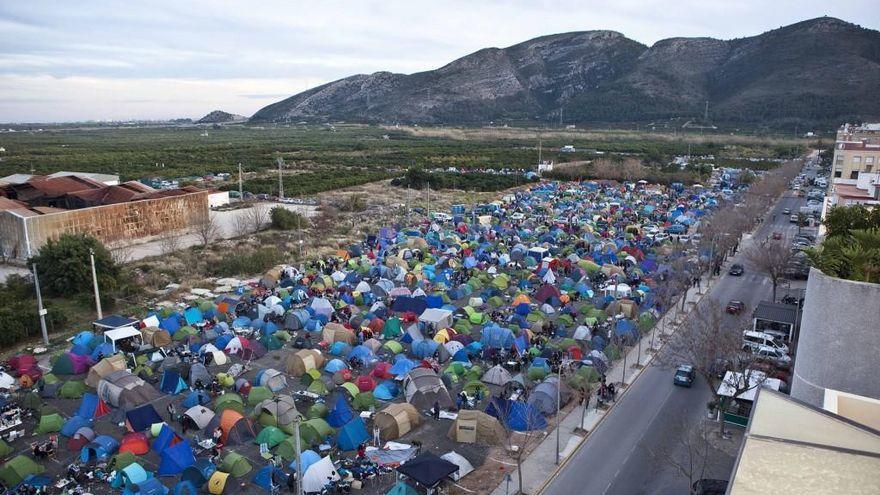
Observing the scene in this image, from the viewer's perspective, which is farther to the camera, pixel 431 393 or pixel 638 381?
pixel 638 381

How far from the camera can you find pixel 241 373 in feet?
70.8

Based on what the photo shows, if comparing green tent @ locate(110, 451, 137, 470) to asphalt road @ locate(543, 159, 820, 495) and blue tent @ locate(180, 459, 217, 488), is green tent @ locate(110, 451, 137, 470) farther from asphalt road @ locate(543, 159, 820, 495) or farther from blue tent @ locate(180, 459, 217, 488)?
asphalt road @ locate(543, 159, 820, 495)

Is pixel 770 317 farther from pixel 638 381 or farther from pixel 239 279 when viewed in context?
pixel 239 279

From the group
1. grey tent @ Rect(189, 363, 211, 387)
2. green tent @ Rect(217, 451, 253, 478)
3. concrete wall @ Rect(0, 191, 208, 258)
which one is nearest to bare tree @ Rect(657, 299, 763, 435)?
green tent @ Rect(217, 451, 253, 478)

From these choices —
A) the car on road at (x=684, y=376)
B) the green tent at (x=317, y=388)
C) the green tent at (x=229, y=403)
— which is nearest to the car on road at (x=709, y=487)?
the car on road at (x=684, y=376)

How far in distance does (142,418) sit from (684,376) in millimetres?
17466

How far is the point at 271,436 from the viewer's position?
16.6m

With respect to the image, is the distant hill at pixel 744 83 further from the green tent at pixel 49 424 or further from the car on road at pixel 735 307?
the green tent at pixel 49 424

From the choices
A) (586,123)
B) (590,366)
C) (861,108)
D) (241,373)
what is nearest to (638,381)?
(590,366)

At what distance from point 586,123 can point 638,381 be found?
165 metres

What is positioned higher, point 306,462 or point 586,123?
point 586,123

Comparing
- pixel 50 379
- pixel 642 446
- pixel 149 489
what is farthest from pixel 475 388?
pixel 50 379

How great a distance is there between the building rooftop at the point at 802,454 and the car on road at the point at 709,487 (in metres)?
3.14

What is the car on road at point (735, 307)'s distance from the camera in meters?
27.2
